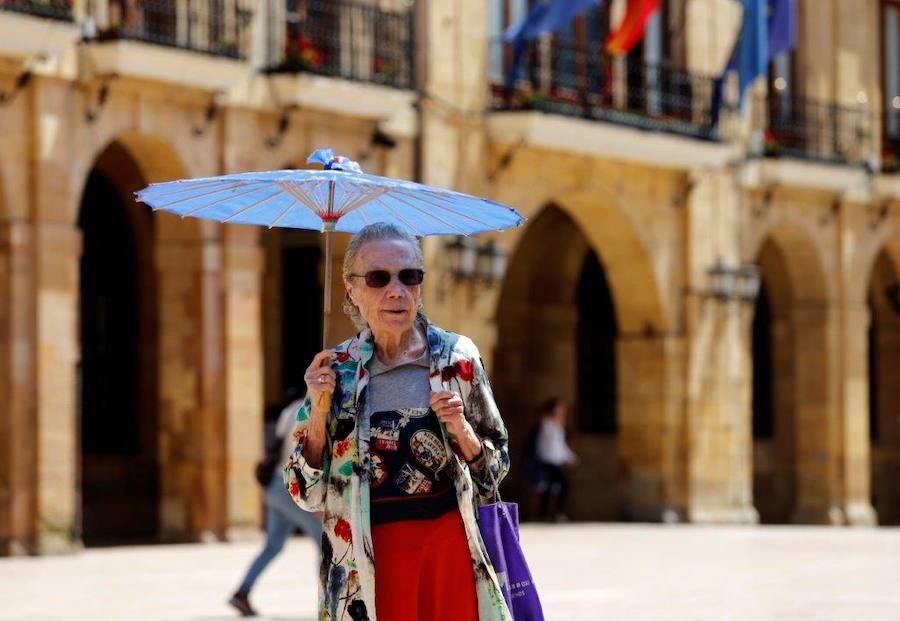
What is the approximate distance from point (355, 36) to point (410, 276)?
1630 cm

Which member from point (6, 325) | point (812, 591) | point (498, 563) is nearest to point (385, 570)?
point (498, 563)

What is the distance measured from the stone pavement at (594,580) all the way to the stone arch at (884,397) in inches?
383

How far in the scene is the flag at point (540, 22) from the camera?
22984 mm

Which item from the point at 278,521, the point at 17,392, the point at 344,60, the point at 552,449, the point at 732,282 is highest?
the point at 344,60

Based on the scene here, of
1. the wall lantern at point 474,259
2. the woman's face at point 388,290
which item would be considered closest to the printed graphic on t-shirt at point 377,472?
the woman's face at point 388,290

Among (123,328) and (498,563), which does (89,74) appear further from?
(498,563)

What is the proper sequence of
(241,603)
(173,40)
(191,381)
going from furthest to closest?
(191,381), (173,40), (241,603)

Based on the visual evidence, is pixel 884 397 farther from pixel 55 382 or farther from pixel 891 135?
pixel 55 382

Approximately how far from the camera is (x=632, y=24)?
2433 centimetres

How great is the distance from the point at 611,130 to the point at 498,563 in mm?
18915

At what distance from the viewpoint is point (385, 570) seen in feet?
19.0

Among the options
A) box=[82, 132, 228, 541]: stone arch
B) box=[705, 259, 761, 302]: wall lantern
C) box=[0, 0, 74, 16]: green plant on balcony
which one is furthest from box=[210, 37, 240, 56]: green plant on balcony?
box=[705, 259, 761, 302]: wall lantern

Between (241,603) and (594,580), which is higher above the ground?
(241,603)

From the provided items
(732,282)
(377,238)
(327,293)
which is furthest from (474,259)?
(377,238)
